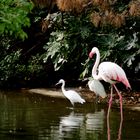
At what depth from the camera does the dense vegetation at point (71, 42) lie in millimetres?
15711

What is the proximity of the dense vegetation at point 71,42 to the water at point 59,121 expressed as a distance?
1937 millimetres

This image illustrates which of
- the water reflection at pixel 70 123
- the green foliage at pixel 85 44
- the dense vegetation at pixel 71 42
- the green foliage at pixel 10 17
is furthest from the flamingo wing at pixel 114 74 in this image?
the green foliage at pixel 85 44

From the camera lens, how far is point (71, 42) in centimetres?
1853

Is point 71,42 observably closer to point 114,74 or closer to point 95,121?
point 95,121

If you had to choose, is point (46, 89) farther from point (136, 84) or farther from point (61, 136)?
point (61, 136)

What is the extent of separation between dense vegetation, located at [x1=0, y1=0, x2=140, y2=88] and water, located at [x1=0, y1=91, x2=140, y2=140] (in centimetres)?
194

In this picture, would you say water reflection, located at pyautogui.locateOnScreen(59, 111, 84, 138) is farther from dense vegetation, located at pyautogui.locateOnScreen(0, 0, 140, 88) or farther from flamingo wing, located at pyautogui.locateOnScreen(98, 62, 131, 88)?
dense vegetation, located at pyautogui.locateOnScreen(0, 0, 140, 88)

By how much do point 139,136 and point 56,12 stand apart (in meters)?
10.5

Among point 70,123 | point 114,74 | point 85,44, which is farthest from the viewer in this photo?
point 85,44

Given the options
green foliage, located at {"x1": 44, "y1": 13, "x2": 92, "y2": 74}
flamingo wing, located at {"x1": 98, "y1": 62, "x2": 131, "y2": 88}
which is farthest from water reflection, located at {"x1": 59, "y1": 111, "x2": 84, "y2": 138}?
green foliage, located at {"x1": 44, "y1": 13, "x2": 92, "y2": 74}

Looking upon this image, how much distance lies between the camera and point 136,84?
18719 mm

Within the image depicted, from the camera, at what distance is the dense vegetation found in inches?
619

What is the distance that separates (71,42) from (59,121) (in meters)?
7.47

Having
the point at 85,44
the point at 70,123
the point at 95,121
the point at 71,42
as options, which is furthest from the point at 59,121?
the point at 71,42
